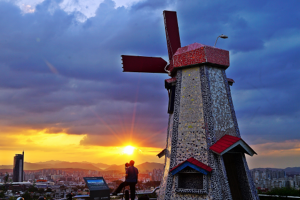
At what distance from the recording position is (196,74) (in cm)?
1322

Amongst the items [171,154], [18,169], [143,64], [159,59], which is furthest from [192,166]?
[18,169]

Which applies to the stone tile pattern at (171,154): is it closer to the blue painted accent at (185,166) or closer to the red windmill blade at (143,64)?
the blue painted accent at (185,166)

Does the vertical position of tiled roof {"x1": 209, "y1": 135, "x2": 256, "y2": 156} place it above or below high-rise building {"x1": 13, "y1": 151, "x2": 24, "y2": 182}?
above

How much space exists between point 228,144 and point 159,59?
22.1ft

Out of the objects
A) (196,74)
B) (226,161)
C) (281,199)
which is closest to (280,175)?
(281,199)

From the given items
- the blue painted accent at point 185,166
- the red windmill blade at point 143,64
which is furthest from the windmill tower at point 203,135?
the red windmill blade at point 143,64

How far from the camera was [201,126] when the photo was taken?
12.3 meters

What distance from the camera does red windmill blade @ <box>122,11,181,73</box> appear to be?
1558cm

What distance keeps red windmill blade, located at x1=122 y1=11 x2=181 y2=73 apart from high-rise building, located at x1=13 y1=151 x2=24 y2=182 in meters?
63.7

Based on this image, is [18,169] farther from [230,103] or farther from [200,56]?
[200,56]

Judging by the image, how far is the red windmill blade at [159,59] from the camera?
15578mm

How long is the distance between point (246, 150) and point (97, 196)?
6888 mm

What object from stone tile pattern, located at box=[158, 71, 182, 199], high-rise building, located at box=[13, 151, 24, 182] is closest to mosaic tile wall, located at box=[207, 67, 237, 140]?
stone tile pattern, located at box=[158, 71, 182, 199]

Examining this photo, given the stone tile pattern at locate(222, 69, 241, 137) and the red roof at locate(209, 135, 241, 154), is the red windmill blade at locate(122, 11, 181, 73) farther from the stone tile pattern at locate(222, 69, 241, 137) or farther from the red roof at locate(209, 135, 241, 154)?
the red roof at locate(209, 135, 241, 154)
